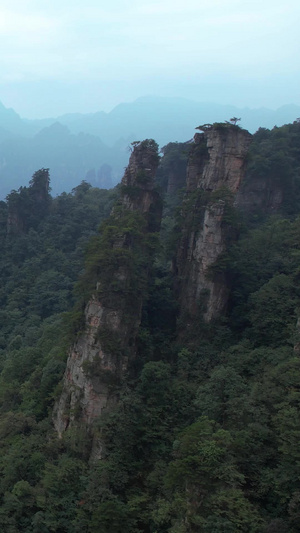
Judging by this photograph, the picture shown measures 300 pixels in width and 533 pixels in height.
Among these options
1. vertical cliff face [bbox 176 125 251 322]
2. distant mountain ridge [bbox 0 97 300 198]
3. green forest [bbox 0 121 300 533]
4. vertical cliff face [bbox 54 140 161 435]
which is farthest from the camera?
distant mountain ridge [bbox 0 97 300 198]

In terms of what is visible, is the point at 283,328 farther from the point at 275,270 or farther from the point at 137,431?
the point at 137,431

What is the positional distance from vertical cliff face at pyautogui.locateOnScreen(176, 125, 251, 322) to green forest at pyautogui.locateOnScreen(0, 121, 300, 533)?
1.32 feet

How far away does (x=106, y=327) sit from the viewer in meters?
13.7

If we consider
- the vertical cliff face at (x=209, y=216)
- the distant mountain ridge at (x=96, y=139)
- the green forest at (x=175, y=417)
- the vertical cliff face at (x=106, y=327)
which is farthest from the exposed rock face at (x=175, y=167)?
the distant mountain ridge at (x=96, y=139)

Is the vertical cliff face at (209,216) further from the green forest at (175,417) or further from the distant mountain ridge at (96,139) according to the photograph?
the distant mountain ridge at (96,139)

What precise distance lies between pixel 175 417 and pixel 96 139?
429 feet

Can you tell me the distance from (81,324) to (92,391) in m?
2.21

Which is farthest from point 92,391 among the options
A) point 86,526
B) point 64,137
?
point 64,137

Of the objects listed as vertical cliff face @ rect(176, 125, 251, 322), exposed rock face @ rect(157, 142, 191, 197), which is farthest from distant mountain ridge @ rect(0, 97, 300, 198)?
vertical cliff face @ rect(176, 125, 251, 322)

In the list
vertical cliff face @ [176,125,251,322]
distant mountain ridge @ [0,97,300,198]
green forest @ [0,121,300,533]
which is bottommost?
green forest @ [0,121,300,533]

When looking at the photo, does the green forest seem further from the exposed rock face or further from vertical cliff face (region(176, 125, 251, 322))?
the exposed rock face

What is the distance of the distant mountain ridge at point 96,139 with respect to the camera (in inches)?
4449

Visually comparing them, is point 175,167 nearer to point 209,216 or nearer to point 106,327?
point 209,216

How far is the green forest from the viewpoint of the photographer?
358 inches
